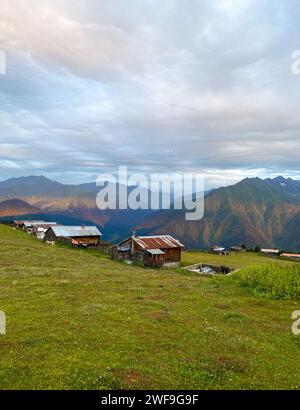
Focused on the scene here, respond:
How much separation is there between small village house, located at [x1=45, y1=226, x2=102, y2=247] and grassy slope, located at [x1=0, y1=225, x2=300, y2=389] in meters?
60.3

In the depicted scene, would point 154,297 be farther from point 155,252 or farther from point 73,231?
point 73,231

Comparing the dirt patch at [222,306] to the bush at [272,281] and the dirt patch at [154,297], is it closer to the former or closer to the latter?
the dirt patch at [154,297]

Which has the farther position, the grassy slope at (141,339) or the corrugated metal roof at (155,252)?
the corrugated metal roof at (155,252)

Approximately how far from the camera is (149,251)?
239ft

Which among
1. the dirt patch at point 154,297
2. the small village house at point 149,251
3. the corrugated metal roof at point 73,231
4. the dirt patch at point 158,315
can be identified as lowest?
the small village house at point 149,251

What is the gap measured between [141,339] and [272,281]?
19.1 m

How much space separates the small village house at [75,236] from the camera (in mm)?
88875

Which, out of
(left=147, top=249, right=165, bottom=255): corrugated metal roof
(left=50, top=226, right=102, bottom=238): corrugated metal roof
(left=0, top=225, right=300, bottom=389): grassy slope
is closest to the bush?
(left=0, top=225, right=300, bottom=389): grassy slope

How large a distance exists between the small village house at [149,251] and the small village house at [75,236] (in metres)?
14.1

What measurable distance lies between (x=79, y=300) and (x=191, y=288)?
12.1m

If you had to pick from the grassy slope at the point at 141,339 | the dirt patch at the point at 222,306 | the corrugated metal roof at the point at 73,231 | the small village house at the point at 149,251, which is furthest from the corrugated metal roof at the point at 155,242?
the dirt patch at the point at 222,306

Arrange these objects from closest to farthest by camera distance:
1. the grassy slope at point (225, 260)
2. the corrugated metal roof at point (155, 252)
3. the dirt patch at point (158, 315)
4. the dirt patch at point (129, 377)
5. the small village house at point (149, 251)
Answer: the dirt patch at point (129, 377)
the dirt patch at point (158, 315)
the corrugated metal roof at point (155, 252)
the small village house at point (149, 251)
the grassy slope at point (225, 260)

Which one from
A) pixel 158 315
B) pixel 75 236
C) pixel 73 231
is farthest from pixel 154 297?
pixel 73 231
